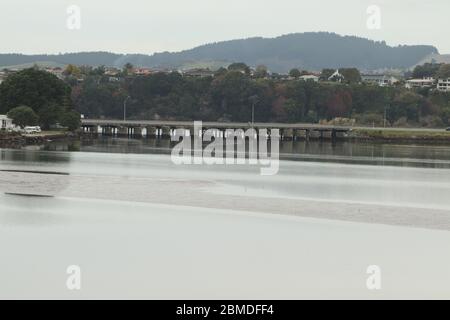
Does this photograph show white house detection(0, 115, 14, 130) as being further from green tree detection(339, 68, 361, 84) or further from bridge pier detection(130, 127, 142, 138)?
green tree detection(339, 68, 361, 84)

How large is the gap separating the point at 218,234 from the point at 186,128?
243ft

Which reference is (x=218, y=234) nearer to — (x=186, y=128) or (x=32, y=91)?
(x=32, y=91)

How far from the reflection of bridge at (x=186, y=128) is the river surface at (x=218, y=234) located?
165ft

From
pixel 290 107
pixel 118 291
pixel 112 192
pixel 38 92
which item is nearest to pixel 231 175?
pixel 112 192

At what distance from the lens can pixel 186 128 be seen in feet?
324

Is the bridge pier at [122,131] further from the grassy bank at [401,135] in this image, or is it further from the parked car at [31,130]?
the parked car at [31,130]

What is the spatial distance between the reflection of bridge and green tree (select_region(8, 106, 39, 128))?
2089 cm

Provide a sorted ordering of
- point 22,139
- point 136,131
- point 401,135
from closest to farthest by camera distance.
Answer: point 22,139
point 401,135
point 136,131

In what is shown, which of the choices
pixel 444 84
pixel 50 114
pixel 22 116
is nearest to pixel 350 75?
pixel 444 84

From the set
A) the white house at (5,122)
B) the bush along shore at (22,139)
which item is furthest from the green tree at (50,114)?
the white house at (5,122)

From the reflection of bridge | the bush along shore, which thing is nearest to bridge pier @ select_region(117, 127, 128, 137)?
the reflection of bridge

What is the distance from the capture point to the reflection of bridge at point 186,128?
304ft

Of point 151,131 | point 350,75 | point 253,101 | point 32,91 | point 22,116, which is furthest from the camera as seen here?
point 350,75
